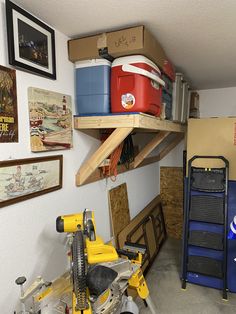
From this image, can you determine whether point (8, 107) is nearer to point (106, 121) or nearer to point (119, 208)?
point (106, 121)

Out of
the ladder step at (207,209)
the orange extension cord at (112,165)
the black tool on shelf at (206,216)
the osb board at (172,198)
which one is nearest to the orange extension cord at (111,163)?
the orange extension cord at (112,165)

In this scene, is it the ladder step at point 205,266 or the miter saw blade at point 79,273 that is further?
the ladder step at point 205,266

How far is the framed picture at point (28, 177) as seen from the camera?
1.29 m

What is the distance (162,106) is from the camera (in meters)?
2.14

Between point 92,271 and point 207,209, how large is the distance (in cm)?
167

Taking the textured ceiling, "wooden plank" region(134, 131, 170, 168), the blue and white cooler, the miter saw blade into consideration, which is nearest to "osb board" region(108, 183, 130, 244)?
"wooden plank" region(134, 131, 170, 168)

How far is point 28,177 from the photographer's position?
4.73 feet

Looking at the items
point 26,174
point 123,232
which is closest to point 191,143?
point 123,232

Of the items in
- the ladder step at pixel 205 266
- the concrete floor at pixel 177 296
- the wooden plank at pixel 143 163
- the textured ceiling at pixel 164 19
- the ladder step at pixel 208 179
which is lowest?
the concrete floor at pixel 177 296

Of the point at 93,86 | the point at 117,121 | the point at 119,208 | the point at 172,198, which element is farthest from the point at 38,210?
the point at 172,198

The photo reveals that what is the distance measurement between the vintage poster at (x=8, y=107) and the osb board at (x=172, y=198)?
312 centimetres

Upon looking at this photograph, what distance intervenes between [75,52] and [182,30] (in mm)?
786

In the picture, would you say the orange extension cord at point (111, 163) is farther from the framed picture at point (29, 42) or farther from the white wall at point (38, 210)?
the framed picture at point (29, 42)

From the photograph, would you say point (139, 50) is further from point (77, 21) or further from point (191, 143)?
point (191, 143)
